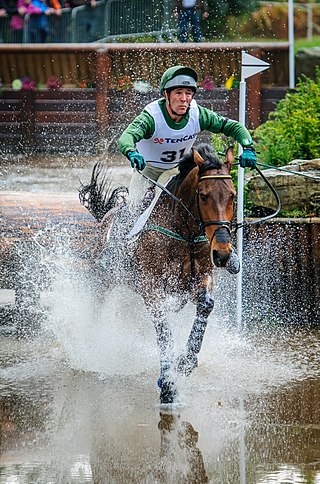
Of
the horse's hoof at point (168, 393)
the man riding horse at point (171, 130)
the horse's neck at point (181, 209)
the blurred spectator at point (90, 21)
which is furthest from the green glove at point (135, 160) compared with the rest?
the blurred spectator at point (90, 21)

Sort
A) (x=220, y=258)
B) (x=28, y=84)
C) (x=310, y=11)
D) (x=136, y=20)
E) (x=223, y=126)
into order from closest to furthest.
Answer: (x=220, y=258), (x=223, y=126), (x=28, y=84), (x=136, y=20), (x=310, y=11)

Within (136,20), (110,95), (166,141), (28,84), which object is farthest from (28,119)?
(166,141)

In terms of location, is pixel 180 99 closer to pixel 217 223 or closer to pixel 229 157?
pixel 229 157

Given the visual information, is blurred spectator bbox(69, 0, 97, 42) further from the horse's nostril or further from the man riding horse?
the horse's nostril

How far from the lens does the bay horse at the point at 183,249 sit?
6.50 meters

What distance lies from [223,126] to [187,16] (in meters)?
10.7

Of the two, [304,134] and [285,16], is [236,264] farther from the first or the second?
[285,16]

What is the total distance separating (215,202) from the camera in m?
6.41

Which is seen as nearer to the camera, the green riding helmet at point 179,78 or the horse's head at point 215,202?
the horse's head at point 215,202

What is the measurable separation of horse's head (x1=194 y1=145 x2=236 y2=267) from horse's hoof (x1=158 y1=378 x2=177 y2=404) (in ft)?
3.05

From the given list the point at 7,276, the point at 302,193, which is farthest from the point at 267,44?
the point at 7,276

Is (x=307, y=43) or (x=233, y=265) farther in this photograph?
(x=307, y=43)

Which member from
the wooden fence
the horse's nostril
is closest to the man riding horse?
the horse's nostril

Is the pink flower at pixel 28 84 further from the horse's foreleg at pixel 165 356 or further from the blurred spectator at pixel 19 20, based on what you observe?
the horse's foreleg at pixel 165 356
